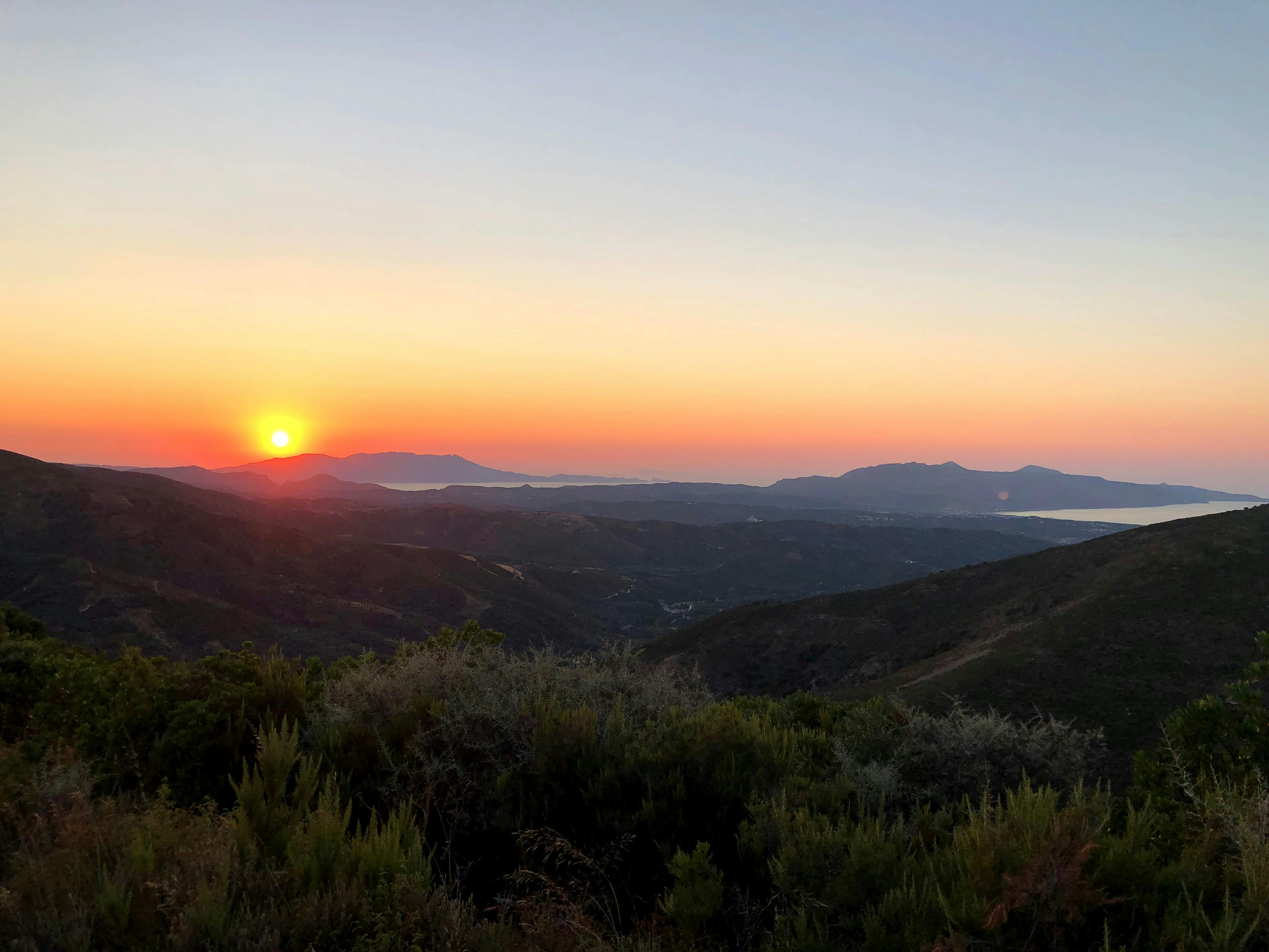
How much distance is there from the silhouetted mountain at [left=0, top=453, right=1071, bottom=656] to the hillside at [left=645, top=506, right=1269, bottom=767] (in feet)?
64.1

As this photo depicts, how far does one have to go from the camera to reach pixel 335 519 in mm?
115375

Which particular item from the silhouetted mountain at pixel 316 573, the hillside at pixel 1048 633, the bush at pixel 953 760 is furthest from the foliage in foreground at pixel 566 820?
the silhouetted mountain at pixel 316 573

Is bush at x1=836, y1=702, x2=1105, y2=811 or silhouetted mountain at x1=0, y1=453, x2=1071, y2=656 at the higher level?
bush at x1=836, y1=702, x2=1105, y2=811

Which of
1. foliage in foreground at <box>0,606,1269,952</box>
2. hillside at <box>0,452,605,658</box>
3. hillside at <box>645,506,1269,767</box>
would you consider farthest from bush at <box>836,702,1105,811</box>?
hillside at <box>0,452,605,658</box>

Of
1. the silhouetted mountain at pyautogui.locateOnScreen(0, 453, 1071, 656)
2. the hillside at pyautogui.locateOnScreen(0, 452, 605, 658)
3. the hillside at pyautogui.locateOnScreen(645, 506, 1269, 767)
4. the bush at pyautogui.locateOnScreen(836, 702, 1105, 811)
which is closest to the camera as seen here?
the bush at pyautogui.locateOnScreen(836, 702, 1105, 811)

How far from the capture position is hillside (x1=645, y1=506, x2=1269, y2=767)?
3027 cm

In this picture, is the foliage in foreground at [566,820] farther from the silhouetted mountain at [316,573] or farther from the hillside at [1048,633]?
the silhouetted mountain at [316,573]

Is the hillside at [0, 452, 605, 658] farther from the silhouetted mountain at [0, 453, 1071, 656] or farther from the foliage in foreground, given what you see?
the foliage in foreground

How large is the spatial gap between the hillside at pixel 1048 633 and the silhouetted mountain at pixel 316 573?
64.1 ft

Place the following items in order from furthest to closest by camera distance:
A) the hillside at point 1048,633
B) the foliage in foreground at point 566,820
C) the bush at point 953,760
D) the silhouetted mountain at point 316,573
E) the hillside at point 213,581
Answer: the silhouetted mountain at point 316,573 → the hillside at point 213,581 → the hillside at point 1048,633 → the bush at point 953,760 → the foliage in foreground at point 566,820

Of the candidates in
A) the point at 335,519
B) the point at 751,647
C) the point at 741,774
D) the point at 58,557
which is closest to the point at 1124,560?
the point at 751,647

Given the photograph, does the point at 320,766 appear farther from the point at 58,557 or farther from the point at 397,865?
the point at 58,557

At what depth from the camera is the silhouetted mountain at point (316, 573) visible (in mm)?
50688

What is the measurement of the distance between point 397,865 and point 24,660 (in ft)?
28.3
